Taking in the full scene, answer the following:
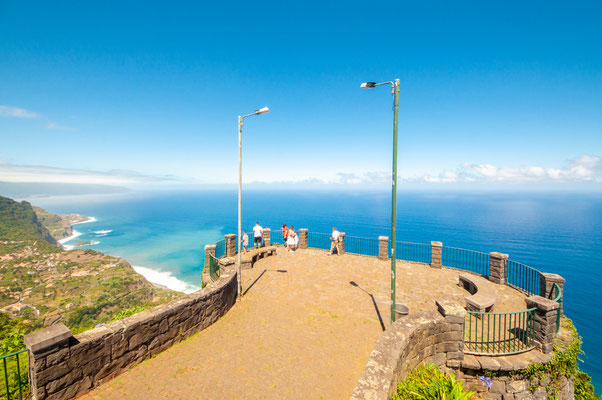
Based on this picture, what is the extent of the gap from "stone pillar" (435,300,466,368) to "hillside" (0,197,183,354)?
30.0 m

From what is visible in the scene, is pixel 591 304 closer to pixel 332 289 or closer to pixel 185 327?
pixel 332 289

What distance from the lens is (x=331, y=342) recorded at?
6.89 metres

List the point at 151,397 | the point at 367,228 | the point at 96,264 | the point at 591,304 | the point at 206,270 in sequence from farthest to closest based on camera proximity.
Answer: the point at 367,228 → the point at 96,264 → the point at 591,304 → the point at 206,270 → the point at 151,397

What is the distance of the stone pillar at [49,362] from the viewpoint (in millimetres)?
4039

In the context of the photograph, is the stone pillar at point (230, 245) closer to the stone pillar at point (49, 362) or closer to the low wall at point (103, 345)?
the low wall at point (103, 345)

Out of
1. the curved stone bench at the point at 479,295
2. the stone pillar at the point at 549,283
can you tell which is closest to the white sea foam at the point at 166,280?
the curved stone bench at the point at 479,295

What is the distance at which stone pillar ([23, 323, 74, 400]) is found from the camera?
404 centimetres

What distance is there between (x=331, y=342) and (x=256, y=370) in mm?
2256

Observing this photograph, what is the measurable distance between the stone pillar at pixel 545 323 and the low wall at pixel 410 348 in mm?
2550

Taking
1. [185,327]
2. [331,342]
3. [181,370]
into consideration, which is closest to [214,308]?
[185,327]

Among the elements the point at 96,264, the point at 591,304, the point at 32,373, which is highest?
the point at 32,373

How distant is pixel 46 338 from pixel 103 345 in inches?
42.4

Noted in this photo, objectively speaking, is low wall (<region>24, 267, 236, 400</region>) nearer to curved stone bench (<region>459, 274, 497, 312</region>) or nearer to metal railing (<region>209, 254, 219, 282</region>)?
metal railing (<region>209, 254, 219, 282</region>)

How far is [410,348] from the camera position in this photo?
18.1 feet
